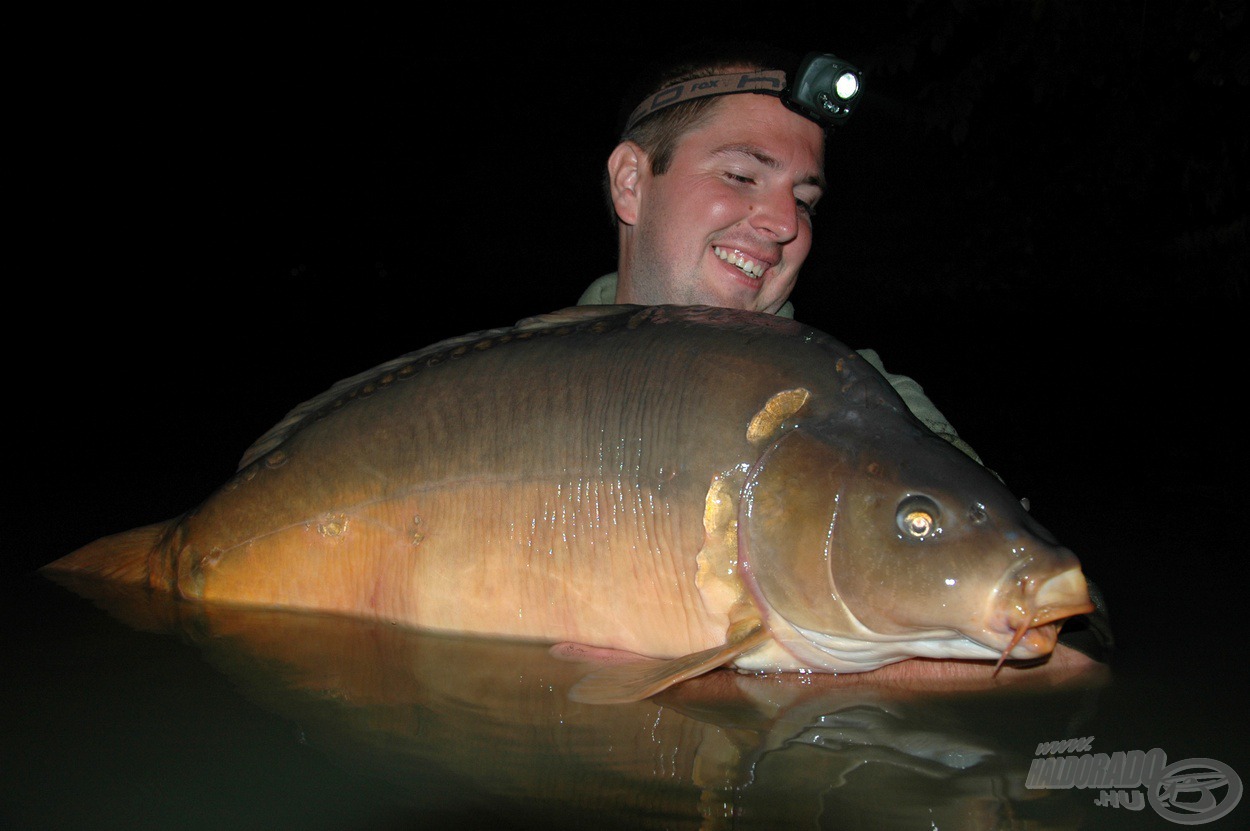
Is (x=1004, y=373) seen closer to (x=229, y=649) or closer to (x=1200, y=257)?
(x=1200, y=257)

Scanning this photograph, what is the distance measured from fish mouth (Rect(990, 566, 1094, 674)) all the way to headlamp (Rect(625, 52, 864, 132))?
5.38 ft

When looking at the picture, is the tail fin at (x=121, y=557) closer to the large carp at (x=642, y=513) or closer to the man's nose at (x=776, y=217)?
the large carp at (x=642, y=513)

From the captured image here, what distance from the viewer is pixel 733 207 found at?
2.78 meters

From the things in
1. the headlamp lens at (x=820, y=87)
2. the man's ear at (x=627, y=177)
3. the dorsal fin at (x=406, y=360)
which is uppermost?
the headlamp lens at (x=820, y=87)

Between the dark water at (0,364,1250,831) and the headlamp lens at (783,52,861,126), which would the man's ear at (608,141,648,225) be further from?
the dark water at (0,364,1250,831)

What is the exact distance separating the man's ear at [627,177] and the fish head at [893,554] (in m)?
1.40

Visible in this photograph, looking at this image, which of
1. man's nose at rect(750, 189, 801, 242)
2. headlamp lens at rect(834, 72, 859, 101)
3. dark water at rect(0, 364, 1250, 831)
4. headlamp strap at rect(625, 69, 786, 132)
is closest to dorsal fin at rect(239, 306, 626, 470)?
dark water at rect(0, 364, 1250, 831)

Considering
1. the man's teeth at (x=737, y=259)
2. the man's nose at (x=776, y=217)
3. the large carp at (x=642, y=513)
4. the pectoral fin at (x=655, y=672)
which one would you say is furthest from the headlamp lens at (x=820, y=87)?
the pectoral fin at (x=655, y=672)

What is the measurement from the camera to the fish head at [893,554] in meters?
1.70

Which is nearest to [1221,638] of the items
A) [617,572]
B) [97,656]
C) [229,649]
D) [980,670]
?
[980,670]

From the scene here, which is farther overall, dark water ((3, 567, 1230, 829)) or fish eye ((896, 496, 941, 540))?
fish eye ((896, 496, 941, 540))

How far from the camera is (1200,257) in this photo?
748cm

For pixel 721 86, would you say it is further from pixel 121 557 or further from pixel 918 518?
pixel 121 557

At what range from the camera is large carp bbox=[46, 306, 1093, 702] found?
5.84ft
